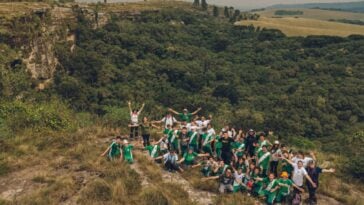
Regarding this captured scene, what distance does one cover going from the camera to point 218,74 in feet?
263

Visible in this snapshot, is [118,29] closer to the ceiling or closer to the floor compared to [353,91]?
closer to the ceiling

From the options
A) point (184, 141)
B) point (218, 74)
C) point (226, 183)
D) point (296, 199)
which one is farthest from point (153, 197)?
point (218, 74)

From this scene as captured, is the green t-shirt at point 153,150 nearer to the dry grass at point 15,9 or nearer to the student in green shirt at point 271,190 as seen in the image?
the student in green shirt at point 271,190

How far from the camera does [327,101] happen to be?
59938 millimetres

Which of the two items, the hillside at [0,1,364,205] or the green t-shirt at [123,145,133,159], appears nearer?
the hillside at [0,1,364,205]

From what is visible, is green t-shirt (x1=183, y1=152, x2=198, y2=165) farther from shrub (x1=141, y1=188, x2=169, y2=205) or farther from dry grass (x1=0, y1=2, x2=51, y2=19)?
dry grass (x1=0, y1=2, x2=51, y2=19)

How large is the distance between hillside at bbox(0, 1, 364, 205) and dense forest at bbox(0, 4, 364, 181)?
0.27 metres

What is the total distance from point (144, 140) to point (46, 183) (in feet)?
16.8

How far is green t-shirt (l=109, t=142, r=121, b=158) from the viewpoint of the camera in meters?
15.6

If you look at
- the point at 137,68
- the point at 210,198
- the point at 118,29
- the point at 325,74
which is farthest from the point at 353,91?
the point at 210,198

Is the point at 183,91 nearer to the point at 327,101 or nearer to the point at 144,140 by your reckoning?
the point at 327,101

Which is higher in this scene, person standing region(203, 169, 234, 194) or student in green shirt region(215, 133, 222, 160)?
student in green shirt region(215, 133, 222, 160)

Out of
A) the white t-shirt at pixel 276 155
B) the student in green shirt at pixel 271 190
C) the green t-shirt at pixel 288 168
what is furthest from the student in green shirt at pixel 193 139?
the student in green shirt at pixel 271 190

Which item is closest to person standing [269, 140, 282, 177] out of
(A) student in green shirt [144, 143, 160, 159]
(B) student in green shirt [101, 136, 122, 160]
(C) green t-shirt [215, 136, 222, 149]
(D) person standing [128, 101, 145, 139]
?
(C) green t-shirt [215, 136, 222, 149]
